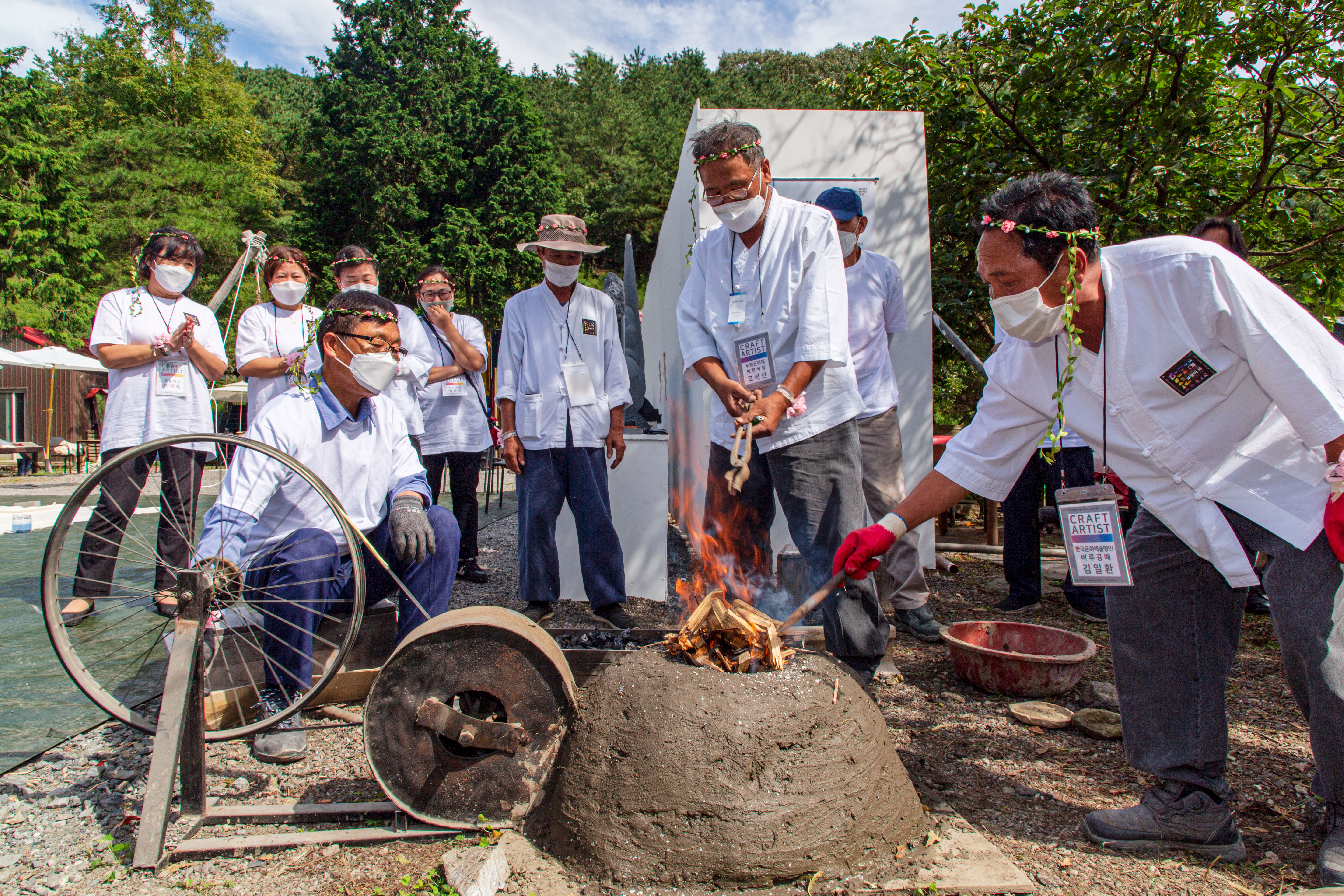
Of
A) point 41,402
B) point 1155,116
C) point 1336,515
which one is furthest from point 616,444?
point 41,402

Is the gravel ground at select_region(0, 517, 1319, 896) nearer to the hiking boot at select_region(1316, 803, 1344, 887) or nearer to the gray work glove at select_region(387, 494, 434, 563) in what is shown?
the hiking boot at select_region(1316, 803, 1344, 887)

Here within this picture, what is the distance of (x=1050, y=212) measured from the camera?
2.16 metres

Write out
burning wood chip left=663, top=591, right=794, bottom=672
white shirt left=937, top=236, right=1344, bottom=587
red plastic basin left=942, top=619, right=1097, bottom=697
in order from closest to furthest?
1. white shirt left=937, top=236, right=1344, bottom=587
2. burning wood chip left=663, top=591, right=794, bottom=672
3. red plastic basin left=942, top=619, right=1097, bottom=697

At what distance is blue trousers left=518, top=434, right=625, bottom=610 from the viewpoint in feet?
14.3

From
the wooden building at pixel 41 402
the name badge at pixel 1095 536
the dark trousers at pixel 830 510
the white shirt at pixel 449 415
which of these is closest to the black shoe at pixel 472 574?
the white shirt at pixel 449 415

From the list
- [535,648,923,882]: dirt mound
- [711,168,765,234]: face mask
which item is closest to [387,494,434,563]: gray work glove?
[535,648,923,882]: dirt mound

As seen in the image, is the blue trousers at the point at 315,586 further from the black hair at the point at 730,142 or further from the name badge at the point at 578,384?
the black hair at the point at 730,142

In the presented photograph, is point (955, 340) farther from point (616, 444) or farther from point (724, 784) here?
point (724, 784)

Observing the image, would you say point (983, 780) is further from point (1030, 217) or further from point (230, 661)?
point (230, 661)

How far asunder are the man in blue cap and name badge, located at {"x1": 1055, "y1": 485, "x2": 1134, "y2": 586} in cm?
191

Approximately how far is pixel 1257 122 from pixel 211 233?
1064 inches

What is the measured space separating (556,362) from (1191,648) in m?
Answer: 3.31

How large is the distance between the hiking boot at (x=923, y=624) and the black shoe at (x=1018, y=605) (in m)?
0.70

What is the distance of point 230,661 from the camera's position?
10.9ft
